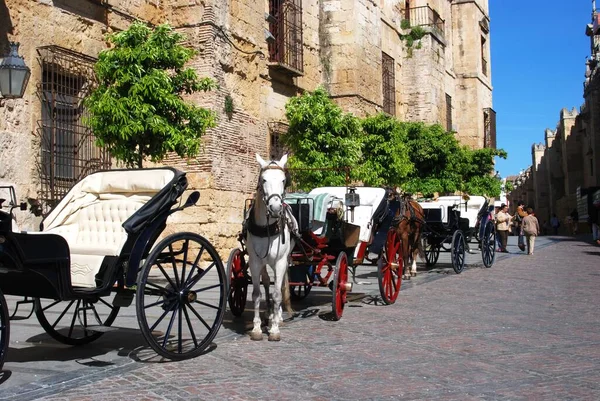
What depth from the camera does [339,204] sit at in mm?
8008

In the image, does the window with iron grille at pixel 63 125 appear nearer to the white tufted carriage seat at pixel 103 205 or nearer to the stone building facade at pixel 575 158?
the white tufted carriage seat at pixel 103 205

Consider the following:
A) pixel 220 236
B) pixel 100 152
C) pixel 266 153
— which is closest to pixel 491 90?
pixel 266 153

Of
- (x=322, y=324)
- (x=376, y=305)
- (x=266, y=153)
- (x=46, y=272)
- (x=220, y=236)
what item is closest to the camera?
(x=46, y=272)

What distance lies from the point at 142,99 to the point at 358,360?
595 cm

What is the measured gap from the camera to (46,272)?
4.71 metres

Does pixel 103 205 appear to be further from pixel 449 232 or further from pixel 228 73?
pixel 228 73

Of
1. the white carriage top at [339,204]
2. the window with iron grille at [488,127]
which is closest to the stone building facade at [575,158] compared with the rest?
the window with iron grille at [488,127]

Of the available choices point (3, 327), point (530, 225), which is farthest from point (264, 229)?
point (530, 225)

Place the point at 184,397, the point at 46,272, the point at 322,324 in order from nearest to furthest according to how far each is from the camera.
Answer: the point at 184,397, the point at 46,272, the point at 322,324

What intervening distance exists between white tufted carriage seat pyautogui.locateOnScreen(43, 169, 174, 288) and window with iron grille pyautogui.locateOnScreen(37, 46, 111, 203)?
5.60 m

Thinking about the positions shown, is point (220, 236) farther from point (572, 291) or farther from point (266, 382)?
point (266, 382)

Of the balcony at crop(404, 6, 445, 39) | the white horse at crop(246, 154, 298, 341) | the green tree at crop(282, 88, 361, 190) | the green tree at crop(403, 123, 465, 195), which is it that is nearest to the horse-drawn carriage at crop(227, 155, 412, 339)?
the white horse at crop(246, 154, 298, 341)

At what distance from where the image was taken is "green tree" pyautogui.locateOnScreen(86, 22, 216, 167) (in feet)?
33.2

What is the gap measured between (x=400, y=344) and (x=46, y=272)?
2993 mm
